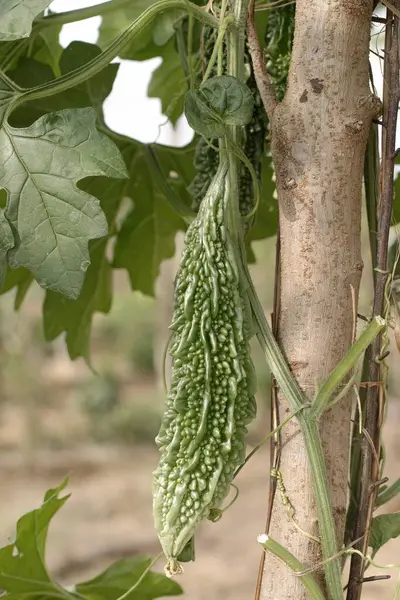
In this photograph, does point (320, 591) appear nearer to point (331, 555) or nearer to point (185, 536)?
point (331, 555)

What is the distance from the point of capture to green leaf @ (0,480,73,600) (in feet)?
3.79

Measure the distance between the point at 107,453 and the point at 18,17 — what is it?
8223 mm

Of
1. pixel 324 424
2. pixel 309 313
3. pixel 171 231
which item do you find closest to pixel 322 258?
pixel 309 313

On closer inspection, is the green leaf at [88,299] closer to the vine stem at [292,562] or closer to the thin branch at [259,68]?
the thin branch at [259,68]

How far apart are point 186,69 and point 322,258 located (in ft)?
1.50

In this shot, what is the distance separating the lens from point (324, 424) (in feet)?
2.75

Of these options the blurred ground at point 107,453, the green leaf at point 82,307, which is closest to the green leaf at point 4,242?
the green leaf at point 82,307

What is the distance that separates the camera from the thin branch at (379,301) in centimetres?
86

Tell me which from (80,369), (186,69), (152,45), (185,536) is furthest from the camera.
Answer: (80,369)

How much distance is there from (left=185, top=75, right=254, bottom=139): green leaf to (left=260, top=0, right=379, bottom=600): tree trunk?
0.23 feet

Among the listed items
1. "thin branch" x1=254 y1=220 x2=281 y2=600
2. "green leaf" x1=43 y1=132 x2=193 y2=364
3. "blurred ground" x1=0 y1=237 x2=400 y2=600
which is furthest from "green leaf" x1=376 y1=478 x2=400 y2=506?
"blurred ground" x1=0 y1=237 x2=400 y2=600

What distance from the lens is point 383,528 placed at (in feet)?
3.01

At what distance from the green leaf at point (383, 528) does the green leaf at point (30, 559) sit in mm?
461

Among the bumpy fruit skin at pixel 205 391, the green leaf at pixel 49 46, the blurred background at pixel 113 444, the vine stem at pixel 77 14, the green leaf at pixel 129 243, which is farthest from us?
the blurred background at pixel 113 444
